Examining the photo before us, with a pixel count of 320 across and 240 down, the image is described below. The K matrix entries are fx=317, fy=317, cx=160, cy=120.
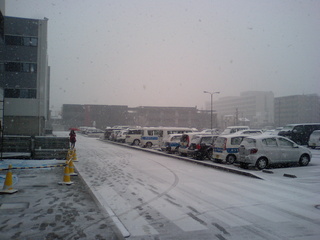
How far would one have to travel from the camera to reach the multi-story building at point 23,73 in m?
36.7

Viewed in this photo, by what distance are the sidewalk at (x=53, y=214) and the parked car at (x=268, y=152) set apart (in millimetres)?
7688

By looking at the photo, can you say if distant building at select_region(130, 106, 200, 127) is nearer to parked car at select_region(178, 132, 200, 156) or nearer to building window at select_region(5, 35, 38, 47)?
building window at select_region(5, 35, 38, 47)

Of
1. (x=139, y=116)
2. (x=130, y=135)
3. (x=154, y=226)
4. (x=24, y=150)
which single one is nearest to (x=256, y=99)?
(x=139, y=116)

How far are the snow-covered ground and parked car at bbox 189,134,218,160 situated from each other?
6074 mm

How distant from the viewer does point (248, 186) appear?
10891 millimetres

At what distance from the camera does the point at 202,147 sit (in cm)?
1988

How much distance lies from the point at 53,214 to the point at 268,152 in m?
10.9

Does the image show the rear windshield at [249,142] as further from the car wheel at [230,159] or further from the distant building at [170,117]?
the distant building at [170,117]

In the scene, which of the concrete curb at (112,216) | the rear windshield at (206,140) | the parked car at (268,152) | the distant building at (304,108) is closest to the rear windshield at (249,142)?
the parked car at (268,152)

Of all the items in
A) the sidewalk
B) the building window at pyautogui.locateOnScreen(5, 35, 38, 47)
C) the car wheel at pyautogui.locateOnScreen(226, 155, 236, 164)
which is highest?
the building window at pyautogui.locateOnScreen(5, 35, 38, 47)

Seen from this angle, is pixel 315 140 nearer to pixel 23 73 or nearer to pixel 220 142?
pixel 220 142

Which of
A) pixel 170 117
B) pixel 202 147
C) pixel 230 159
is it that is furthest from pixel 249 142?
pixel 170 117

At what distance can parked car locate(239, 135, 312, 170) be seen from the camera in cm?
1475

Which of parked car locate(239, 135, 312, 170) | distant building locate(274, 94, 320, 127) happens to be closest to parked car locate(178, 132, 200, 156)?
parked car locate(239, 135, 312, 170)
